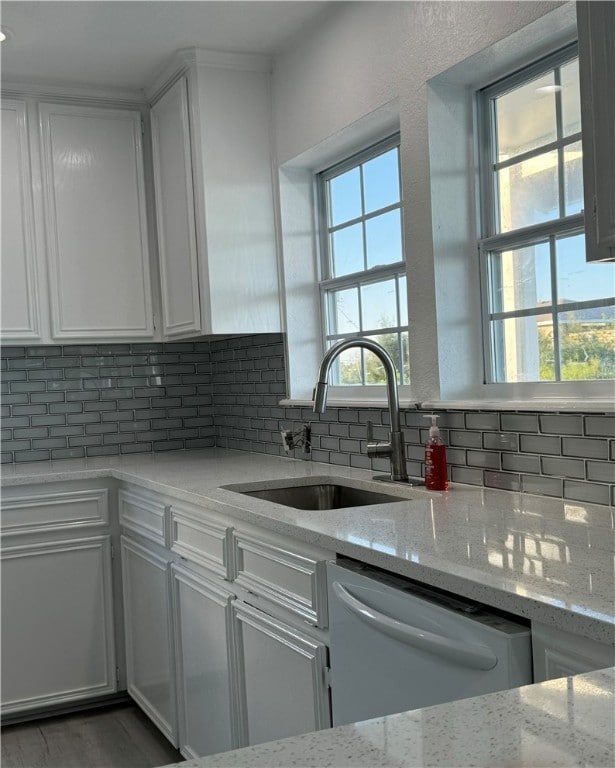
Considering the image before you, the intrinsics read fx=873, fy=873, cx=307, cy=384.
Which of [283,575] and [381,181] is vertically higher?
[381,181]

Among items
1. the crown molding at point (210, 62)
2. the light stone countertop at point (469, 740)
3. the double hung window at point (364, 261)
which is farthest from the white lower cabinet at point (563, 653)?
the crown molding at point (210, 62)

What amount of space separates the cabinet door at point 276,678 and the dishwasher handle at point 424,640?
257 millimetres

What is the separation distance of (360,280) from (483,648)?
2112 millimetres

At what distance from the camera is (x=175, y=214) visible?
12.3ft

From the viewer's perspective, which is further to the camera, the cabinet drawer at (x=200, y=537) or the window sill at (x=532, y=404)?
the cabinet drawer at (x=200, y=537)

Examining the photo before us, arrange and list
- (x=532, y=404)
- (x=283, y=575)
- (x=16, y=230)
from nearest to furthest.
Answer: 1. (x=283, y=575)
2. (x=532, y=404)
3. (x=16, y=230)

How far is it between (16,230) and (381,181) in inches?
63.6

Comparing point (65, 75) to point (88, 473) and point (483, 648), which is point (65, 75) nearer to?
point (88, 473)

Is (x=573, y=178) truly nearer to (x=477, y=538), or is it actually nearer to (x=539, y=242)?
(x=539, y=242)

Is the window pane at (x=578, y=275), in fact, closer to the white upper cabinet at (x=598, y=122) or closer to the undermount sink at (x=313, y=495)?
the white upper cabinet at (x=598, y=122)

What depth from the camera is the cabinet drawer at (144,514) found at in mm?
3010

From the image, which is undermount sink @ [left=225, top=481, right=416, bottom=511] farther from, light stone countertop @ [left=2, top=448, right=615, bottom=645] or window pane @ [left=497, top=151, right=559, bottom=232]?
window pane @ [left=497, top=151, right=559, bottom=232]

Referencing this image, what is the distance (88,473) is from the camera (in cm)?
346

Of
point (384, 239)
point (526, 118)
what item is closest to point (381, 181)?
point (384, 239)
